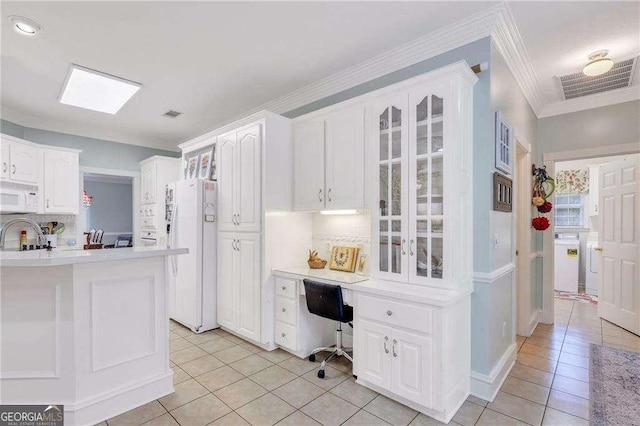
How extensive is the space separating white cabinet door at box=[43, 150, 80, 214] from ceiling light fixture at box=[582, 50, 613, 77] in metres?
6.21

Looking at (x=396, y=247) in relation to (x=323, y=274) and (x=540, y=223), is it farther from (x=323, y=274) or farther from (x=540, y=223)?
(x=540, y=223)

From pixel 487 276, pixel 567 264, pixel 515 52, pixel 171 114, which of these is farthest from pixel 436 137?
pixel 567 264

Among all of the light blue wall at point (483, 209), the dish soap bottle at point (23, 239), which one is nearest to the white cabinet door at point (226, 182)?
the light blue wall at point (483, 209)

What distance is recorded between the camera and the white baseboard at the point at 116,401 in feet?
6.19

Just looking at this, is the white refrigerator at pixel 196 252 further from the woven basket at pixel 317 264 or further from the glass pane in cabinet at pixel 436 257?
the glass pane in cabinet at pixel 436 257

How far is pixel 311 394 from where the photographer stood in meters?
2.29

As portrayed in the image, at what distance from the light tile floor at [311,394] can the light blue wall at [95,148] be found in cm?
346

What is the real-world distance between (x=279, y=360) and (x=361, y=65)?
2.88 metres

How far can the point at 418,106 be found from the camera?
2279mm

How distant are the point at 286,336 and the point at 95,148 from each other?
4.42 meters

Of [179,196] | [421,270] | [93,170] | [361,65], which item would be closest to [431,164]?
[421,270]

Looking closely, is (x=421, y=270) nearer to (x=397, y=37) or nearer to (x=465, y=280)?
(x=465, y=280)

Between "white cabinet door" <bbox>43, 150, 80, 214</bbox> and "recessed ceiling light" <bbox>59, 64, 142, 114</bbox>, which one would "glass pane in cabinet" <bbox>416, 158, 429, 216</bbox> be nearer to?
"recessed ceiling light" <bbox>59, 64, 142, 114</bbox>

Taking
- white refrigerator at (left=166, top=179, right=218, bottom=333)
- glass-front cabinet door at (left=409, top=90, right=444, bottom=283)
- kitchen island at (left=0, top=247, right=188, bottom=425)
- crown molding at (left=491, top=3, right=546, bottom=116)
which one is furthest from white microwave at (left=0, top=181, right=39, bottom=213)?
crown molding at (left=491, top=3, right=546, bottom=116)
